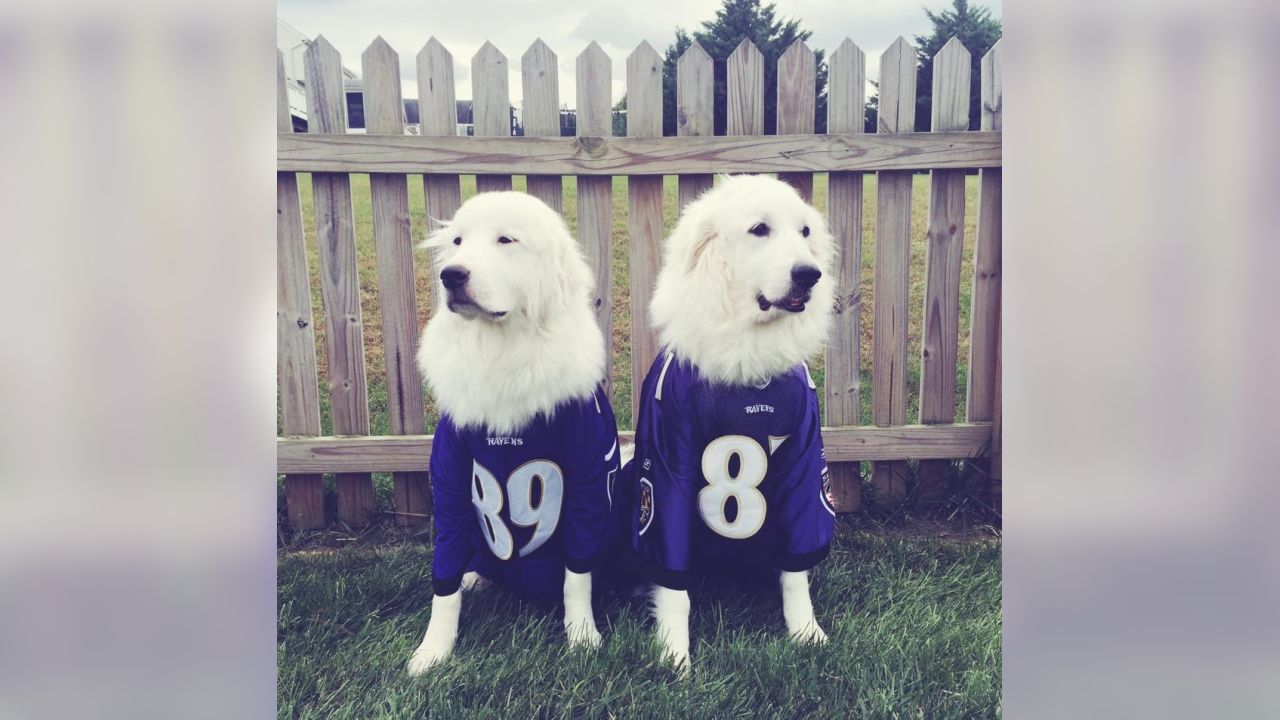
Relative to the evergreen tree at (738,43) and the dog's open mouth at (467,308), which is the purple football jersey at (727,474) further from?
the evergreen tree at (738,43)

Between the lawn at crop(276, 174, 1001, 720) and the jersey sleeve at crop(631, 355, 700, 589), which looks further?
the jersey sleeve at crop(631, 355, 700, 589)

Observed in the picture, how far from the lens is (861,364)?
2232 millimetres

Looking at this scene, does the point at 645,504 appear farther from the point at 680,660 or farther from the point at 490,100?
the point at 490,100

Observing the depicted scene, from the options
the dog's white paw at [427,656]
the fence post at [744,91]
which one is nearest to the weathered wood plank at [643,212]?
the fence post at [744,91]

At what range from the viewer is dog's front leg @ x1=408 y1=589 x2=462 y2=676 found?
5.43 feet

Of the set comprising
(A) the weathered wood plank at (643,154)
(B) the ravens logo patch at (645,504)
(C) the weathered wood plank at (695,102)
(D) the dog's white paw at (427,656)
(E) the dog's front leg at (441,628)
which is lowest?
(D) the dog's white paw at (427,656)

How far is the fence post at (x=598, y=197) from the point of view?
1.92 m

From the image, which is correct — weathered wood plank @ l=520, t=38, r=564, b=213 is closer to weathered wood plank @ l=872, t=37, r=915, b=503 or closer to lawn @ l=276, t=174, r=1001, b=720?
lawn @ l=276, t=174, r=1001, b=720

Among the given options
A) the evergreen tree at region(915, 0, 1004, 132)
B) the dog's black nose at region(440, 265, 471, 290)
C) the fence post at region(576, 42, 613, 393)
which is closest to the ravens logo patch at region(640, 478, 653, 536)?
the fence post at region(576, 42, 613, 393)

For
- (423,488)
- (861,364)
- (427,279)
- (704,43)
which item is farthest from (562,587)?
(704,43)

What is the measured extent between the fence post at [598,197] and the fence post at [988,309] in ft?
3.05

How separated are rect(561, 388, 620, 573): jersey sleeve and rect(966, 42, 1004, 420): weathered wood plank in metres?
0.97
